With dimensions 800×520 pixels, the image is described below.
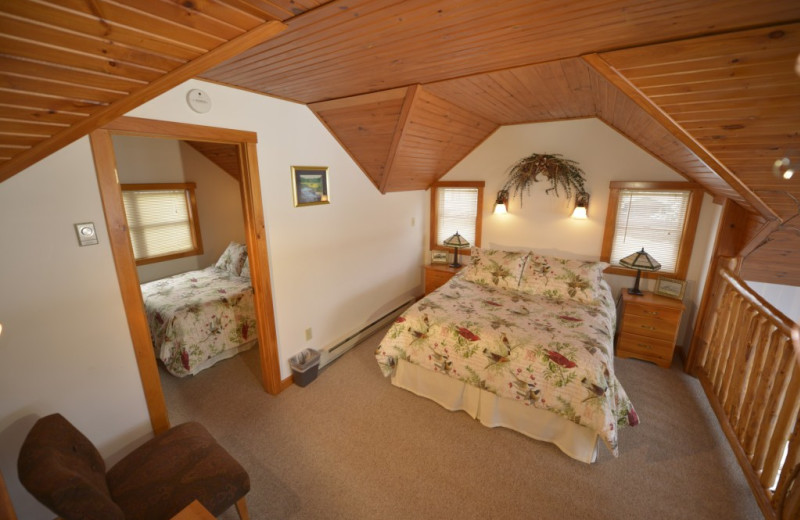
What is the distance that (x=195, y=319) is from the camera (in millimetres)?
2893

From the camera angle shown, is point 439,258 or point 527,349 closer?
point 527,349

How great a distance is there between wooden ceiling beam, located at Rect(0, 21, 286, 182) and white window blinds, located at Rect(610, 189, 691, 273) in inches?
136

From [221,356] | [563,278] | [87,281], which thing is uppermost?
[87,281]

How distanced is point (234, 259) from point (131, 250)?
6.92 ft

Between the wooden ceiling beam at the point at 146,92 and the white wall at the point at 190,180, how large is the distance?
9.34 feet

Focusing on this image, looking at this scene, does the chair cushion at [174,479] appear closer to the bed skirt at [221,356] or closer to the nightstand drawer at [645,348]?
the bed skirt at [221,356]

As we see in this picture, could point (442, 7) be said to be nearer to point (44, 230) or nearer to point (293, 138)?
point (293, 138)

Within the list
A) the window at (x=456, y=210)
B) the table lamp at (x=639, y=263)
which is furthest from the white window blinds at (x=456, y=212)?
the table lamp at (x=639, y=263)

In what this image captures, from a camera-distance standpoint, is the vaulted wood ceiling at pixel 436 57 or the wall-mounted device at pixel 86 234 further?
the wall-mounted device at pixel 86 234

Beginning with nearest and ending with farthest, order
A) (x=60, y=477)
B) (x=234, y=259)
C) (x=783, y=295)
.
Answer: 1. (x=60, y=477)
2. (x=783, y=295)
3. (x=234, y=259)

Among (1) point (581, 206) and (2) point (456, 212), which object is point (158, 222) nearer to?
(2) point (456, 212)

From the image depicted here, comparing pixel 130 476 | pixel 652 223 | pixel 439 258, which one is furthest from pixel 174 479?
pixel 652 223

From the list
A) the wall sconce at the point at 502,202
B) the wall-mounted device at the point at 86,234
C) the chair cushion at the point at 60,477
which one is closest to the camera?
the chair cushion at the point at 60,477

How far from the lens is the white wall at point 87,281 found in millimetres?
1453
